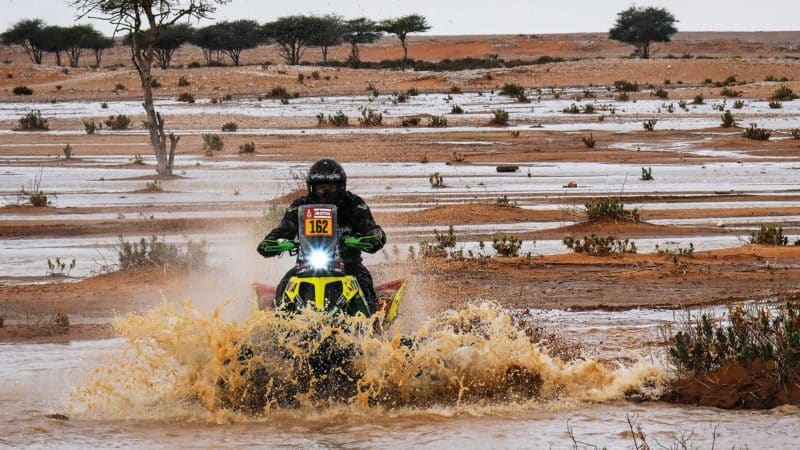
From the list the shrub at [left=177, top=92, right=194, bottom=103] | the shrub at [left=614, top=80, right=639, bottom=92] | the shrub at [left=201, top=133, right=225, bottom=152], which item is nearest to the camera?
the shrub at [left=201, top=133, right=225, bottom=152]

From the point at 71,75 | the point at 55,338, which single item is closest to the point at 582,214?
the point at 55,338

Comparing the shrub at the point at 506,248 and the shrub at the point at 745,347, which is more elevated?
the shrub at the point at 745,347

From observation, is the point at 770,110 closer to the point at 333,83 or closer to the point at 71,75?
the point at 333,83

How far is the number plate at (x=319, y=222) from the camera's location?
9.80m

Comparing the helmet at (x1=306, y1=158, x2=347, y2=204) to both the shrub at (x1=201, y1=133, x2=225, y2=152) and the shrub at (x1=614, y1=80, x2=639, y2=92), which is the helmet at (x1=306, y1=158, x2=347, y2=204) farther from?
the shrub at (x1=614, y1=80, x2=639, y2=92)

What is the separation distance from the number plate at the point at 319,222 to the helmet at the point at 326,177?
63cm

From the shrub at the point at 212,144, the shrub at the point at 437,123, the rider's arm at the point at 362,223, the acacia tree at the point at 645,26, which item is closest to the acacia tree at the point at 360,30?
the acacia tree at the point at 645,26

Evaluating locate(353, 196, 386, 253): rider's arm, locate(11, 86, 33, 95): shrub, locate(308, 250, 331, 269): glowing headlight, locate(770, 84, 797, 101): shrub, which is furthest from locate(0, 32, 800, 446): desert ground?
locate(11, 86, 33, 95): shrub

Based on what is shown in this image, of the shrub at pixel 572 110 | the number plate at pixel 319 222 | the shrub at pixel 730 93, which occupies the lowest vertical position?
A: the shrub at pixel 572 110

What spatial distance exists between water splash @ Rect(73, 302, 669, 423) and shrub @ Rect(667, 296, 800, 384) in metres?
0.31

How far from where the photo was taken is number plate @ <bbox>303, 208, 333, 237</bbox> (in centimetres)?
980

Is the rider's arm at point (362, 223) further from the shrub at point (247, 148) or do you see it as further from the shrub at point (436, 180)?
the shrub at point (247, 148)

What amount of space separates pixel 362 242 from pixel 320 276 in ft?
2.23

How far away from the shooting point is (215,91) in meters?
75.2
